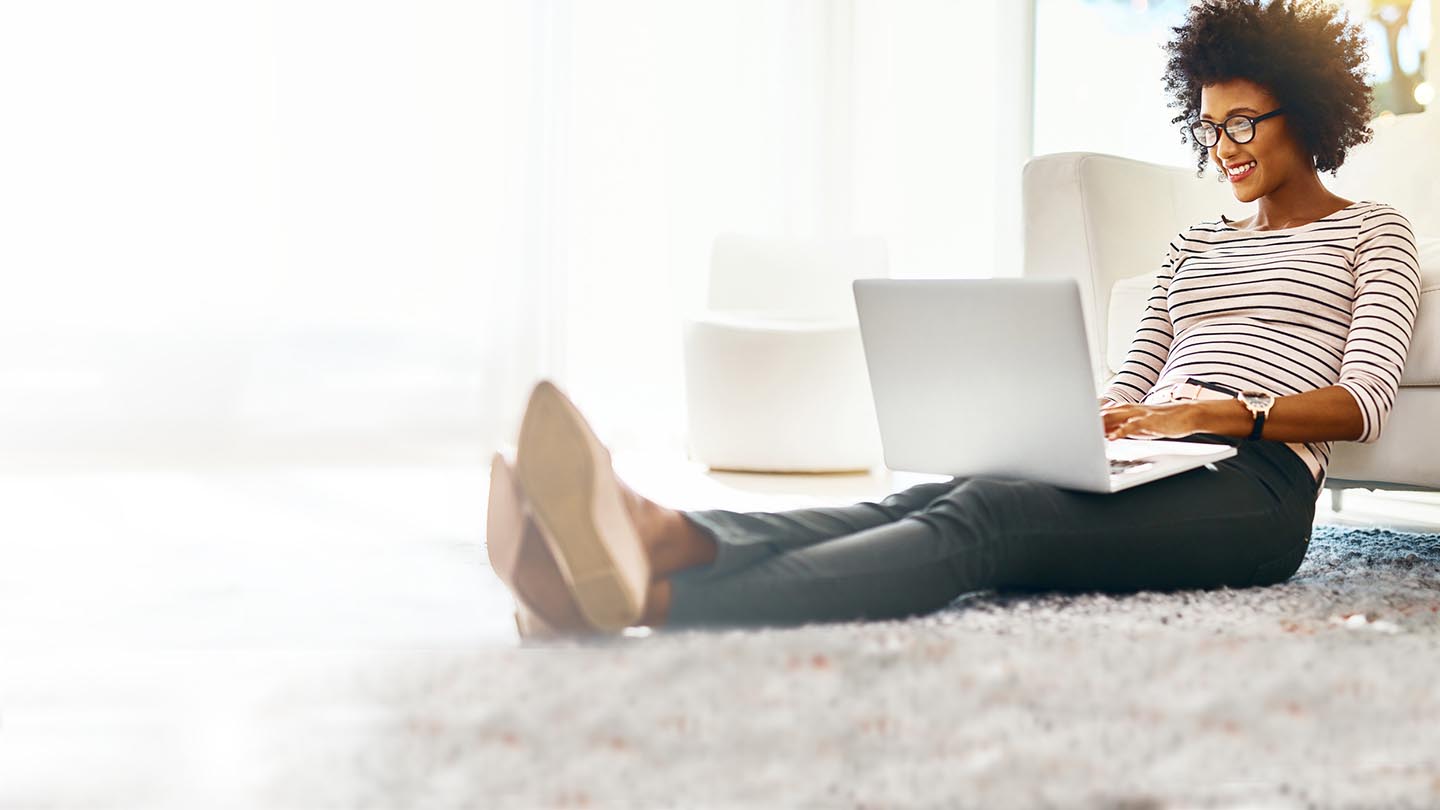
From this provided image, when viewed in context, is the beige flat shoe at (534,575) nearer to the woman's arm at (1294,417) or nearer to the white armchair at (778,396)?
the woman's arm at (1294,417)

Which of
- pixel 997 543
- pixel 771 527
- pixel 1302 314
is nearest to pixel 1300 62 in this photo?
pixel 1302 314

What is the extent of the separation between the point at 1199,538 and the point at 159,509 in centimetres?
213

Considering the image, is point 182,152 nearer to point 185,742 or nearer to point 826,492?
point 826,492

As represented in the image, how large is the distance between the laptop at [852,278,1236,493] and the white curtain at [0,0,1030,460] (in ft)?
9.56

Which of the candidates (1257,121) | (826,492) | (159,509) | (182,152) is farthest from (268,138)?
(1257,121)

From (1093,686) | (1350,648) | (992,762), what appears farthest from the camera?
(1350,648)

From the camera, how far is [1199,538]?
1394 mm

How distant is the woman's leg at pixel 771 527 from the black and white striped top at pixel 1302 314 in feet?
1.72

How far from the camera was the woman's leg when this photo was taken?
3.67ft

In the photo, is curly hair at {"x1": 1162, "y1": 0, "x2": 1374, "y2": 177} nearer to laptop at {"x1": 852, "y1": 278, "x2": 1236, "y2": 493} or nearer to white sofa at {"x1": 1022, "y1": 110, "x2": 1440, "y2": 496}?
white sofa at {"x1": 1022, "y1": 110, "x2": 1440, "y2": 496}

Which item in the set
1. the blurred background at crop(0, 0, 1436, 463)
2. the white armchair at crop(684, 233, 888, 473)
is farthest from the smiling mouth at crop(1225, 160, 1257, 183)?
the blurred background at crop(0, 0, 1436, 463)

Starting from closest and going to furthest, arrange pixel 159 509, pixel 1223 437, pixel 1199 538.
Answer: pixel 1199 538, pixel 1223 437, pixel 159 509

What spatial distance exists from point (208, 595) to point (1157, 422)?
119 centimetres

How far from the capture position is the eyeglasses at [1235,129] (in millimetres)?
1717
